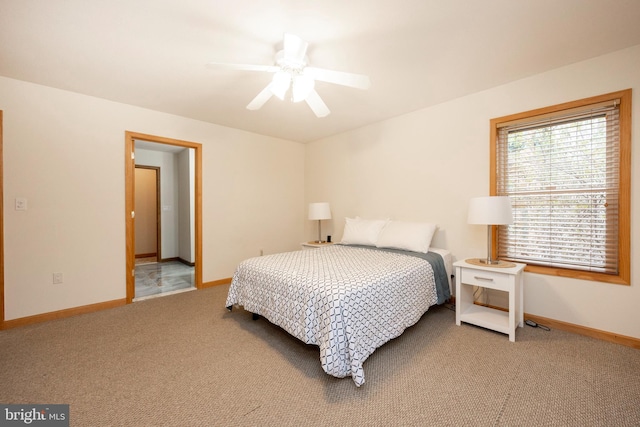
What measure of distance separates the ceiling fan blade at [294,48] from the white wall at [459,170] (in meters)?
2.05

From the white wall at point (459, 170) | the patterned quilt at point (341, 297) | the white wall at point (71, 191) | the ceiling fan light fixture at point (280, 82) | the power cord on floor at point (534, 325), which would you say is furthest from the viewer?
the white wall at point (71, 191)

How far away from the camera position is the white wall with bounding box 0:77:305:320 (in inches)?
102

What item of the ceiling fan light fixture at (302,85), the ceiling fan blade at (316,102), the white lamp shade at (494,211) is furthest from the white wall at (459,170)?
the ceiling fan light fixture at (302,85)

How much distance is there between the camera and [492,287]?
234cm

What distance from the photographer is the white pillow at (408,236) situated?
9.64ft

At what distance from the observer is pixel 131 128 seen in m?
3.20

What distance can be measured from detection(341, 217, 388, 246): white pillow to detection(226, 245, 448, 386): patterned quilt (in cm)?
56

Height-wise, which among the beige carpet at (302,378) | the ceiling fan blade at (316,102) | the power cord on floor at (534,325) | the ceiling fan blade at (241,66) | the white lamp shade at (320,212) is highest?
the ceiling fan blade at (241,66)

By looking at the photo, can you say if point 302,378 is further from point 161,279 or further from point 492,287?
point 161,279

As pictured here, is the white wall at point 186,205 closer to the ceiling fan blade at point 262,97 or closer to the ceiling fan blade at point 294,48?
the ceiling fan blade at point 262,97

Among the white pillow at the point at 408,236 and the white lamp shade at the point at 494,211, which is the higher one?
the white lamp shade at the point at 494,211

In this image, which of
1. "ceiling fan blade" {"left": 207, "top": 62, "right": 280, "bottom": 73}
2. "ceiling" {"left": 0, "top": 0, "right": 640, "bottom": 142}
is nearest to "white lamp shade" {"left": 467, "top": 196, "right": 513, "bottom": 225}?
"ceiling" {"left": 0, "top": 0, "right": 640, "bottom": 142}

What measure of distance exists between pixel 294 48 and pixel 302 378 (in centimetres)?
232

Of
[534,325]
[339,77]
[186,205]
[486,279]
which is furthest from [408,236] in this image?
[186,205]
